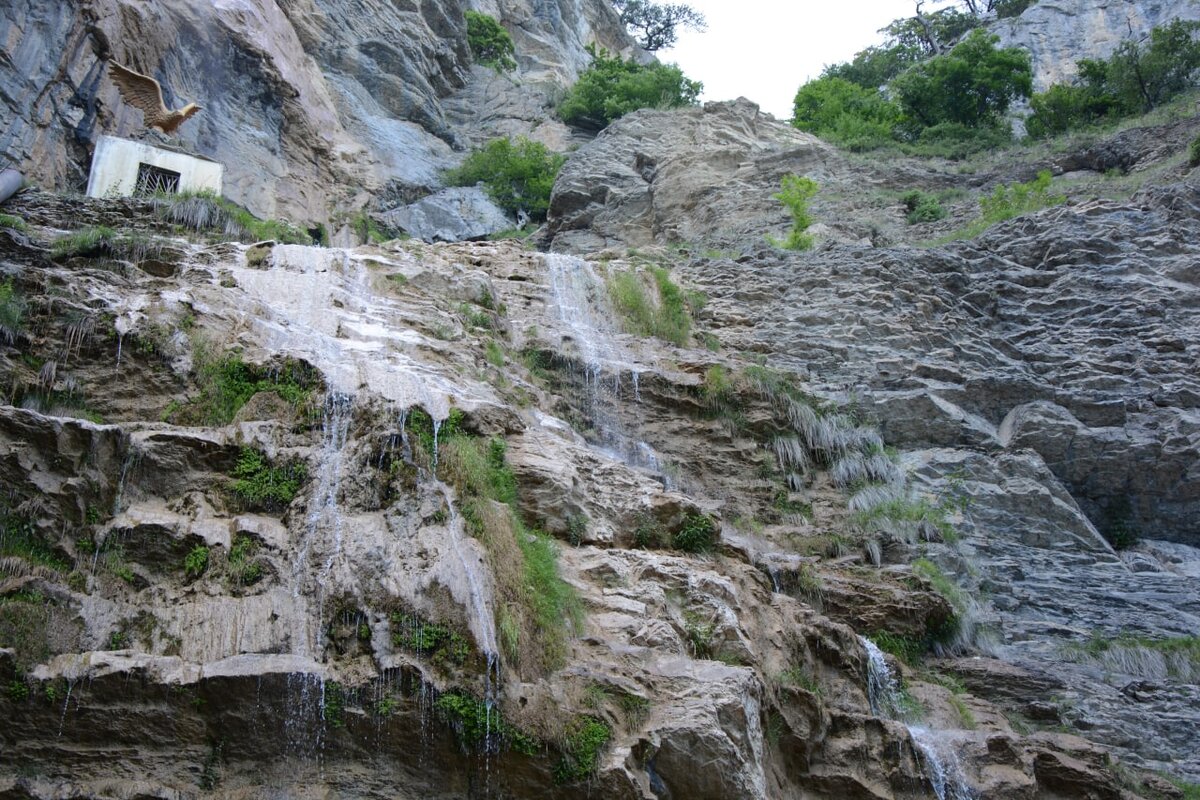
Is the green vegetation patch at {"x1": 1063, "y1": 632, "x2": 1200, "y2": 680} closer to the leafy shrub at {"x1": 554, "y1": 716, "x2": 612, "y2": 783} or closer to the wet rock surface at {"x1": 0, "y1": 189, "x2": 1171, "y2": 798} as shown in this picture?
the wet rock surface at {"x1": 0, "y1": 189, "x2": 1171, "y2": 798}

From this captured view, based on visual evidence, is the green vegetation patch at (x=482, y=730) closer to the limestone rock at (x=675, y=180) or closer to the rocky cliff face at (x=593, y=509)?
the rocky cliff face at (x=593, y=509)

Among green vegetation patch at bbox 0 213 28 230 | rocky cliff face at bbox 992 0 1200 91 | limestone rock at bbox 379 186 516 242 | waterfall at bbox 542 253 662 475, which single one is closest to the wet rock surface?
green vegetation patch at bbox 0 213 28 230

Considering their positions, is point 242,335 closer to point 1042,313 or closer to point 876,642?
point 876,642

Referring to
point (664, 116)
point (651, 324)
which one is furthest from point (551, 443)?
point (664, 116)

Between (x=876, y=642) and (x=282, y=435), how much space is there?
282 inches

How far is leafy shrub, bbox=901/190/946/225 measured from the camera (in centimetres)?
2480

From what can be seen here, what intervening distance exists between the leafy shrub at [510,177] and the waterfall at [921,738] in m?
19.6

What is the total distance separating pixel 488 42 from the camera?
1468 inches

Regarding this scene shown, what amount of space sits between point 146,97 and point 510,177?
11200 mm

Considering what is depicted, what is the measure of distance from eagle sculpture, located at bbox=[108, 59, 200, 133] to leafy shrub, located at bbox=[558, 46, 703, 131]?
653 inches

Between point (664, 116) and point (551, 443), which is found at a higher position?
point (664, 116)

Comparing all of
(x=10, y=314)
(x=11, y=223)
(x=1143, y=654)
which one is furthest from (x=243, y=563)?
(x=1143, y=654)

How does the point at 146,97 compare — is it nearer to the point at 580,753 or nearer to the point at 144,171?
the point at 144,171

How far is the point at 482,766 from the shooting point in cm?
820
